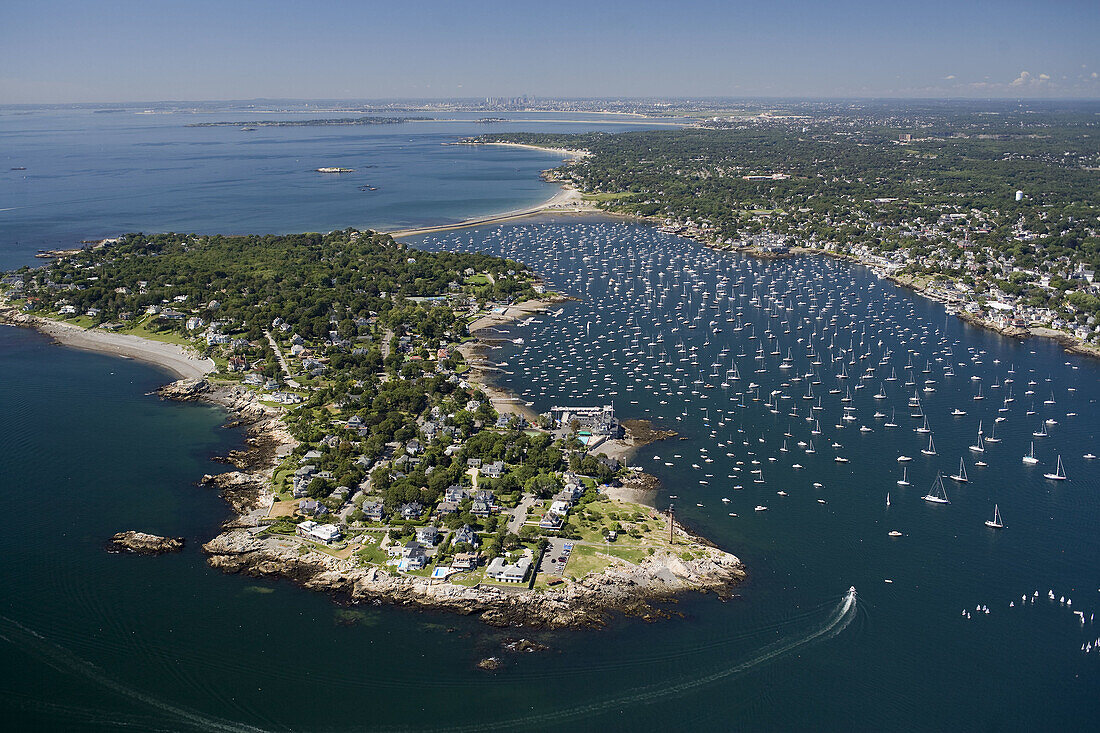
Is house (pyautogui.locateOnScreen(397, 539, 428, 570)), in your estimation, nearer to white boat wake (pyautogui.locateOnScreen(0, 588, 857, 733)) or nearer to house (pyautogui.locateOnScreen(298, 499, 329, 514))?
house (pyautogui.locateOnScreen(298, 499, 329, 514))

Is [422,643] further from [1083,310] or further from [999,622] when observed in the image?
[1083,310]

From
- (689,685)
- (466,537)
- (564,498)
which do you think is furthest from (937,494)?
(466,537)

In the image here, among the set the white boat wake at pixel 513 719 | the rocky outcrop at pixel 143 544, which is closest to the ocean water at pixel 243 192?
the rocky outcrop at pixel 143 544

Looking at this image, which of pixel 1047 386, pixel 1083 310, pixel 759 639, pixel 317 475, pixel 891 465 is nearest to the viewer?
pixel 759 639

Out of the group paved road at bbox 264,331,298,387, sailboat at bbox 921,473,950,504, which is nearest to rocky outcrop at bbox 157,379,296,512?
paved road at bbox 264,331,298,387

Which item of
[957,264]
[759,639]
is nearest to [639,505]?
[759,639]

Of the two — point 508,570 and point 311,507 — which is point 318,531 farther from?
point 508,570
